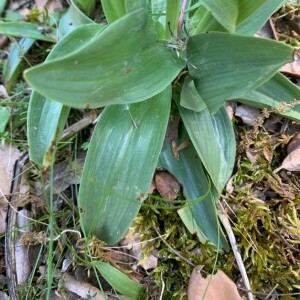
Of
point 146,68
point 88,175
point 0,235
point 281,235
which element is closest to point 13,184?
point 0,235

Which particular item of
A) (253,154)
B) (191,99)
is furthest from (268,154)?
(191,99)

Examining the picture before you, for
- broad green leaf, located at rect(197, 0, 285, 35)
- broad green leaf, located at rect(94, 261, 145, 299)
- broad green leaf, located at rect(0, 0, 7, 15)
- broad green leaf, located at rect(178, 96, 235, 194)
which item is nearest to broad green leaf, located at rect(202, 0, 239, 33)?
broad green leaf, located at rect(197, 0, 285, 35)

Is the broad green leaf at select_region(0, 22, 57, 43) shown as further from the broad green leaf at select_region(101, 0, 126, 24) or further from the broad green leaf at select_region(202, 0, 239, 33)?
the broad green leaf at select_region(202, 0, 239, 33)

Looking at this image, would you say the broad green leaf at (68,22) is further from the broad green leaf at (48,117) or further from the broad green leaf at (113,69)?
the broad green leaf at (113,69)

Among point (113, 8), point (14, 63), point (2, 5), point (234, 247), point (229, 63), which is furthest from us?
point (2, 5)

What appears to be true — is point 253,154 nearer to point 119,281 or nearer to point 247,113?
point 247,113

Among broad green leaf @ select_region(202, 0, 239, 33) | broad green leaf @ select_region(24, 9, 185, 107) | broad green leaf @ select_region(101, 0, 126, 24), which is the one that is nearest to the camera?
broad green leaf @ select_region(24, 9, 185, 107)
